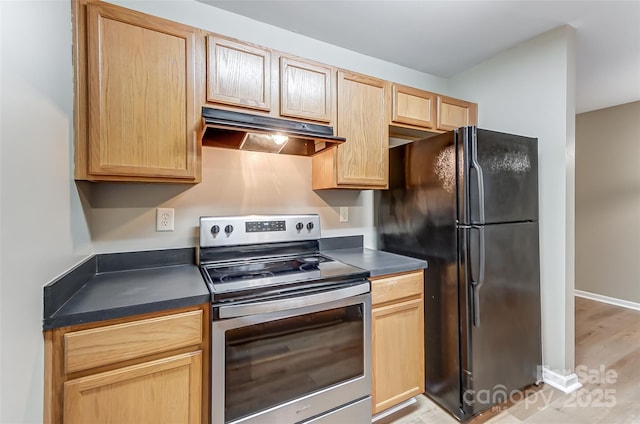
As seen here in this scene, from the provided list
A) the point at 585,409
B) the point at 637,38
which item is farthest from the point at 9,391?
the point at 637,38

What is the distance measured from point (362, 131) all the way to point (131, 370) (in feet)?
5.64

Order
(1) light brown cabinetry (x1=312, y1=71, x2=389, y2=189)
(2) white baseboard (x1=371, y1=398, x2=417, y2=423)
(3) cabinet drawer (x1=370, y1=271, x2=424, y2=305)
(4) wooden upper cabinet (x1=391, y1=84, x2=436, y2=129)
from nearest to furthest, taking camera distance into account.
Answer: (3) cabinet drawer (x1=370, y1=271, x2=424, y2=305) < (2) white baseboard (x1=371, y1=398, x2=417, y2=423) < (1) light brown cabinetry (x1=312, y1=71, x2=389, y2=189) < (4) wooden upper cabinet (x1=391, y1=84, x2=436, y2=129)

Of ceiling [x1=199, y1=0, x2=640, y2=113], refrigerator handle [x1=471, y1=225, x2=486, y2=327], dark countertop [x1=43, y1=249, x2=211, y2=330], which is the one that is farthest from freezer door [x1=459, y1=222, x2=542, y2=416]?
dark countertop [x1=43, y1=249, x2=211, y2=330]

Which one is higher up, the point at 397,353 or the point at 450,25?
the point at 450,25

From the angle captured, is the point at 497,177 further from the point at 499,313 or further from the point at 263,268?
the point at 263,268

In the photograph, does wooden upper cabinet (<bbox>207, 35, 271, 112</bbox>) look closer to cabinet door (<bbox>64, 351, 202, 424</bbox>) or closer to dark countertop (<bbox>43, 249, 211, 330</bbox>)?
dark countertop (<bbox>43, 249, 211, 330</bbox>)

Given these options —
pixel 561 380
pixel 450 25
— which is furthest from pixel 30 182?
pixel 561 380

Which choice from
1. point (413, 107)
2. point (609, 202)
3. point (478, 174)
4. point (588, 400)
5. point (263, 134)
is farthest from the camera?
point (609, 202)

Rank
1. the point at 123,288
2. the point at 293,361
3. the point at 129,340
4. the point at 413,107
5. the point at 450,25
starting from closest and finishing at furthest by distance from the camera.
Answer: the point at 129,340 → the point at 123,288 → the point at 293,361 → the point at 450,25 → the point at 413,107

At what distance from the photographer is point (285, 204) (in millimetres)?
2018

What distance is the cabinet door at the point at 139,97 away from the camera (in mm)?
1281

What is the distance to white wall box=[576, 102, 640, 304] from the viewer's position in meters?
3.33

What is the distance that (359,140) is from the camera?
194 cm

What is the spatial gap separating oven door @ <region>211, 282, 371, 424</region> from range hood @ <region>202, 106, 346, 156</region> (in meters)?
0.82
